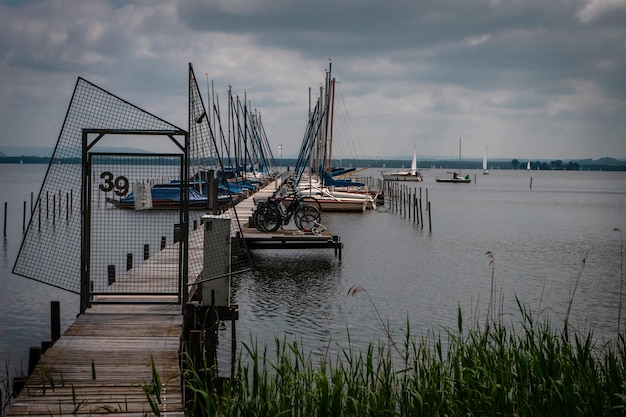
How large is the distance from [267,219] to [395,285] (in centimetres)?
575

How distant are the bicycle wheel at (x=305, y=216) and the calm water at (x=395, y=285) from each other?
135 centimetres

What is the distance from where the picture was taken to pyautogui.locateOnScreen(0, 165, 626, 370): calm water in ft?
60.3

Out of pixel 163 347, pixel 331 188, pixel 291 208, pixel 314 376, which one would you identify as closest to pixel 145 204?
pixel 163 347

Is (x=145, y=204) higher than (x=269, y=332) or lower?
higher

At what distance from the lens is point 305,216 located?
29969mm

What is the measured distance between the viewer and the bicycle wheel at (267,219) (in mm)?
28844

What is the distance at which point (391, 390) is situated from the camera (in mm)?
9516

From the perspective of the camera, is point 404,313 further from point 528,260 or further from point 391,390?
point 528,260

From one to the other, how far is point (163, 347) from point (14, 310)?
34.8 ft

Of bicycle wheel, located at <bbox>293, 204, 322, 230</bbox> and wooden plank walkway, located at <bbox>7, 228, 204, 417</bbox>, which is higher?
bicycle wheel, located at <bbox>293, 204, 322, 230</bbox>

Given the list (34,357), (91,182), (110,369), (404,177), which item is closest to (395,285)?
(91,182)

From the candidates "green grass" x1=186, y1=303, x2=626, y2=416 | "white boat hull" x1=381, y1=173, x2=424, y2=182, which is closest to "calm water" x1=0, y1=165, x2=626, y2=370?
"green grass" x1=186, y1=303, x2=626, y2=416

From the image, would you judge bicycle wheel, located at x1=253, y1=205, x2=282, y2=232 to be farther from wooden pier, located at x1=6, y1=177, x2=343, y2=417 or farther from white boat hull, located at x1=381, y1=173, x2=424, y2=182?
white boat hull, located at x1=381, y1=173, x2=424, y2=182

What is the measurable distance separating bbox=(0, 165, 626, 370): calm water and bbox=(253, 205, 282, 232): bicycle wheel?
1.31 meters
